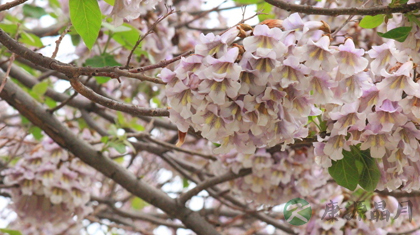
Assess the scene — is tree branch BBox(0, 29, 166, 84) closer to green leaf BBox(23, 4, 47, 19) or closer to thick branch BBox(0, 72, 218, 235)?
thick branch BBox(0, 72, 218, 235)

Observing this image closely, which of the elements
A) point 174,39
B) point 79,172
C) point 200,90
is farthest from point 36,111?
point 200,90

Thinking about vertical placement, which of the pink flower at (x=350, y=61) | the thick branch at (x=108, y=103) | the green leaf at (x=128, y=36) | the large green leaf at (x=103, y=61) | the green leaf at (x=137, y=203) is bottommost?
the pink flower at (x=350, y=61)

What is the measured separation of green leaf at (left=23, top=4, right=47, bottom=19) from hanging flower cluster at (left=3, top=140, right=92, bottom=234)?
1029 millimetres

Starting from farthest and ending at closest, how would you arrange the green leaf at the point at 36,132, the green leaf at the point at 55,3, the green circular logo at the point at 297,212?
the green leaf at the point at 36,132, the green leaf at the point at 55,3, the green circular logo at the point at 297,212

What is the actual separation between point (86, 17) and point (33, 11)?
6.93 ft

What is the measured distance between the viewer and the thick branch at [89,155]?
2.57 meters

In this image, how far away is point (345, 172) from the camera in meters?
1.61

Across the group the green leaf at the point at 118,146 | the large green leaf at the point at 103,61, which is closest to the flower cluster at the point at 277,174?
the green leaf at the point at 118,146

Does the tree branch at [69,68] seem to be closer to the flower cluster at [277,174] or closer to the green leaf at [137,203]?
the flower cluster at [277,174]

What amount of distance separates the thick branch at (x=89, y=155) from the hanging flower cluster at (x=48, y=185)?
0.26 metres

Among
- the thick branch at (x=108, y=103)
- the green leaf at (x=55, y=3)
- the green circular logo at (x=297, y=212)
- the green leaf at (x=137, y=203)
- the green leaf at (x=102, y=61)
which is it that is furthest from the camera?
the green leaf at (x=137, y=203)

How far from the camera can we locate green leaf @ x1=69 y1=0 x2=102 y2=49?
61.0 inches

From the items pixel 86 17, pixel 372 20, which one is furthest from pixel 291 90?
pixel 86 17

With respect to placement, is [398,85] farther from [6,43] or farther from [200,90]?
[6,43]
